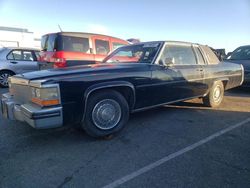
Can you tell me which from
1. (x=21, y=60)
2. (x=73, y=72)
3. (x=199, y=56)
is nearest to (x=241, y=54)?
(x=199, y=56)

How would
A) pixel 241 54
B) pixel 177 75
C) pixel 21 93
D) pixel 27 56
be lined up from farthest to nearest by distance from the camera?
pixel 27 56 < pixel 241 54 < pixel 177 75 < pixel 21 93

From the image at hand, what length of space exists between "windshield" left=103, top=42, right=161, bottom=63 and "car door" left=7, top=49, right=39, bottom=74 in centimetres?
480

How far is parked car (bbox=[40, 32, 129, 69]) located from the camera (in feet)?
21.3

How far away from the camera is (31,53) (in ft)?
28.5

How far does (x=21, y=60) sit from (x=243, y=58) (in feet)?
28.3

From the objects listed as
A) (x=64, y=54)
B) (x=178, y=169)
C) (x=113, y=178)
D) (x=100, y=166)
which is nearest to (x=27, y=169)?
(x=100, y=166)

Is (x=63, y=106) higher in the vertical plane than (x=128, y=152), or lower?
higher

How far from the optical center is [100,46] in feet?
24.5

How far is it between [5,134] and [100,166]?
6.59 feet

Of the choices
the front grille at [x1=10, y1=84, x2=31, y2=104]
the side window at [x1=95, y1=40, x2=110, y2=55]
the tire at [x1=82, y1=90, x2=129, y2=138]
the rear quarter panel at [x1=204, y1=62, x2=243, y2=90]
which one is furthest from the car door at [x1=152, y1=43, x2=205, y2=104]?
the side window at [x1=95, y1=40, x2=110, y2=55]

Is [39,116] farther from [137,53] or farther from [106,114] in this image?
[137,53]

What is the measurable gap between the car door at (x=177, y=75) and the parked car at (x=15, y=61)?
19.6 feet

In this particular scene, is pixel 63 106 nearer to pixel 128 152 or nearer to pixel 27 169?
pixel 27 169

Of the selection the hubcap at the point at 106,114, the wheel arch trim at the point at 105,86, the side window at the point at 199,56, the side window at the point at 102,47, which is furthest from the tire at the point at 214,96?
the side window at the point at 102,47
